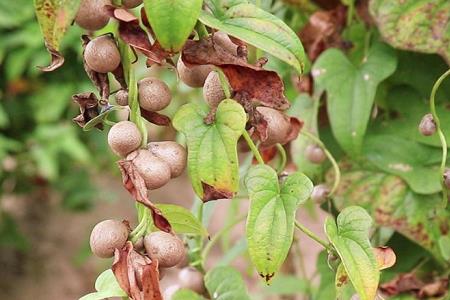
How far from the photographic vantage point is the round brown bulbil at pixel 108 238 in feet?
1.92

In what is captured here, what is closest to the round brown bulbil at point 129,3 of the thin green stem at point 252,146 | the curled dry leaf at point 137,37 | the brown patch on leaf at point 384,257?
the curled dry leaf at point 137,37

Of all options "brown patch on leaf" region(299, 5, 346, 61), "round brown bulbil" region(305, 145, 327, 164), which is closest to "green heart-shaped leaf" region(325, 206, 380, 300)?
"round brown bulbil" region(305, 145, 327, 164)

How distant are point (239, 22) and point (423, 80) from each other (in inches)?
15.2

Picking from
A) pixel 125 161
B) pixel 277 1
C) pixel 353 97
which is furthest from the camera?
pixel 277 1

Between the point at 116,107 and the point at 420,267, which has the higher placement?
the point at 116,107

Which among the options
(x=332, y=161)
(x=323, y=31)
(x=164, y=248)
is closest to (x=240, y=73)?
(x=164, y=248)

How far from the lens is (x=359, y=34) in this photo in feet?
3.25

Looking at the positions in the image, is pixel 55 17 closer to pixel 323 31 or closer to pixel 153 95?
pixel 153 95

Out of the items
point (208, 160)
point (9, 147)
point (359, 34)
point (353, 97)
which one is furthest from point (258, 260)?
point (9, 147)

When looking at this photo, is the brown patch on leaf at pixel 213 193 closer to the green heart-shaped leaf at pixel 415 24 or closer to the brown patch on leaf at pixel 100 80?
the brown patch on leaf at pixel 100 80

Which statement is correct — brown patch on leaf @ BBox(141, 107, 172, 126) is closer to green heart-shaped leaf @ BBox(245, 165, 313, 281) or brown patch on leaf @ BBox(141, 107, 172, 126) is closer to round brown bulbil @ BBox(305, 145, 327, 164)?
green heart-shaped leaf @ BBox(245, 165, 313, 281)

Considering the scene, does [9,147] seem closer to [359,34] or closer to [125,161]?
[359,34]

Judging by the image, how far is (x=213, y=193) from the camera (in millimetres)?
605

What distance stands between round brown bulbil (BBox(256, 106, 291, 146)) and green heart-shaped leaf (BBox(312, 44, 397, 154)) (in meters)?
0.22
